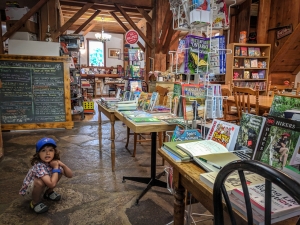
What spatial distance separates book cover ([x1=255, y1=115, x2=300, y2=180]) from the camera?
800 millimetres

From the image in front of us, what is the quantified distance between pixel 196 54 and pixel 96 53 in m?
10.4

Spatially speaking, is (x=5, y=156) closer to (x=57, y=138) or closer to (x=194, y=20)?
(x=57, y=138)

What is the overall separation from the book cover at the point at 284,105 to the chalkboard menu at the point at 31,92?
4.20 metres

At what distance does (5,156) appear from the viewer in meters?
3.06

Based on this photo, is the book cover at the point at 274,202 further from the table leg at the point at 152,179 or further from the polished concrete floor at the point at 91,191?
the table leg at the point at 152,179

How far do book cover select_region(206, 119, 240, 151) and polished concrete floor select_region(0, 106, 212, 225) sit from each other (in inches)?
35.5

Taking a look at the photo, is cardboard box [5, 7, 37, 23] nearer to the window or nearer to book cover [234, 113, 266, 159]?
book cover [234, 113, 266, 159]

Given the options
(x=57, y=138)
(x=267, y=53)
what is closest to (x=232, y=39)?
(x=267, y=53)

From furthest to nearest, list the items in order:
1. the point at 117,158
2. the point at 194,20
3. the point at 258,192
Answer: the point at 117,158, the point at 194,20, the point at 258,192

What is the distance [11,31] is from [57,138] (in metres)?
2.32

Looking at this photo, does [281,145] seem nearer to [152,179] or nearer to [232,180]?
[232,180]

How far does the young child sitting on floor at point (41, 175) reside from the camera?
1.83 metres

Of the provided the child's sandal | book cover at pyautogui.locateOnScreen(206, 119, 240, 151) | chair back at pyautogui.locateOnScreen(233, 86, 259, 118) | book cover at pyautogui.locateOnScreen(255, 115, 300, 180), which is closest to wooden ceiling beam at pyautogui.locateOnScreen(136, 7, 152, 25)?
chair back at pyautogui.locateOnScreen(233, 86, 259, 118)

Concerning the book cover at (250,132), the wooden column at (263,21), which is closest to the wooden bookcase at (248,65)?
the wooden column at (263,21)
